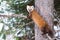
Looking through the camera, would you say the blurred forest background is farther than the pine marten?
Yes

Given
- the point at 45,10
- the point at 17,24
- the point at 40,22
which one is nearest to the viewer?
the point at 40,22

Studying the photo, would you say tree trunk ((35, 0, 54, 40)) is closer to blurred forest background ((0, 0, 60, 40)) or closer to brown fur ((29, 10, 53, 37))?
brown fur ((29, 10, 53, 37))

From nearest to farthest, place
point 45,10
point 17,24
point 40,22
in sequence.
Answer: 1. point 40,22
2. point 45,10
3. point 17,24

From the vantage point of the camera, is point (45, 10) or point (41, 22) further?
point (45, 10)

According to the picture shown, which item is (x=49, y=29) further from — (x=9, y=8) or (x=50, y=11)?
(x=9, y=8)

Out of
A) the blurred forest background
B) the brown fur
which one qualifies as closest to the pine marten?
the brown fur

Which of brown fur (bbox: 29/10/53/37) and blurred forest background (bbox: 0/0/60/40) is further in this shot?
blurred forest background (bbox: 0/0/60/40)

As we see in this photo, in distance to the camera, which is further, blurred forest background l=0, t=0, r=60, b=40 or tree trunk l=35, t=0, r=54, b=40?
blurred forest background l=0, t=0, r=60, b=40

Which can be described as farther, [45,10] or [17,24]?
[17,24]

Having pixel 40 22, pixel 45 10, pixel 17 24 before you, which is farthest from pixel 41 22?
pixel 17 24

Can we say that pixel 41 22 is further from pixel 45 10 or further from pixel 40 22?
pixel 45 10

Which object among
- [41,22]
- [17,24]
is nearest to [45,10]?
[41,22]

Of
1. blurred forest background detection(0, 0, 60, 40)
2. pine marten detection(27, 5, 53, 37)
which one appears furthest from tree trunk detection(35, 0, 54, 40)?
blurred forest background detection(0, 0, 60, 40)

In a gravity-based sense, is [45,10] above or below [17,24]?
above
